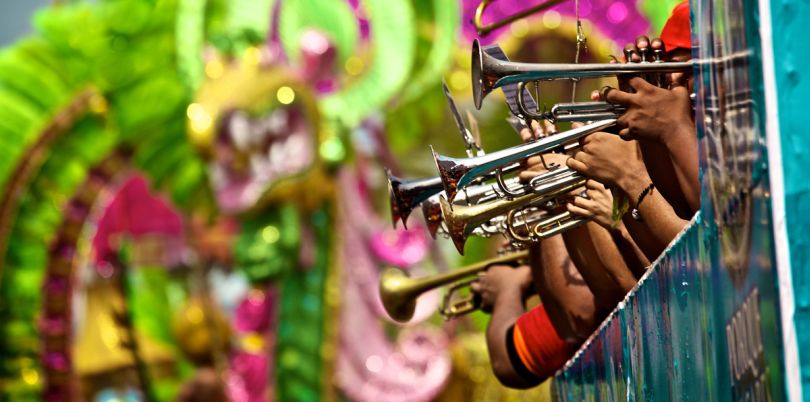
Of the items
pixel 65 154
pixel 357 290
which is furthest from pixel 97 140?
pixel 357 290

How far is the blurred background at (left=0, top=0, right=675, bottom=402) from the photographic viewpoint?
858 centimetres

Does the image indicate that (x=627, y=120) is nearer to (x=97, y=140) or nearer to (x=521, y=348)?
(x=521, y=348)

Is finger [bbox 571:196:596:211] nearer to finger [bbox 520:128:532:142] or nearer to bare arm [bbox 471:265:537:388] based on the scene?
finger [bbox 520:128:532:142]

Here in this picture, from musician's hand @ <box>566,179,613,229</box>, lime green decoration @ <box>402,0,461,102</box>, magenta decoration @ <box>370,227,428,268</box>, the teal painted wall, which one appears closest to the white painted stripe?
the teal painted wall

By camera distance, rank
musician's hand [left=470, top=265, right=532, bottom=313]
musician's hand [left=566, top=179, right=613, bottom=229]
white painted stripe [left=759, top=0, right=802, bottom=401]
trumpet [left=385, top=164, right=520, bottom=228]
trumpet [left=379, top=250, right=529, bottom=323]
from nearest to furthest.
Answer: white painted stripe [left=759, top=0, right=802, bottom=401], musician's hand [left=566, top=179, right=613, bottom=229], trumpet [left=385, top=164, right=520, bottom=228], musician's hand [left=470, top=265, right=532, bottom=313], trumpet [left=379, top=250, right=529, bottom=323]

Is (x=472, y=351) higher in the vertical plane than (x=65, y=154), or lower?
lower

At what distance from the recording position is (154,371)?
34.2 feet

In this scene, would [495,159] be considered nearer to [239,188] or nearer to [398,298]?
[398,298]

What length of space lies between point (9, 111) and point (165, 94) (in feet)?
3.51

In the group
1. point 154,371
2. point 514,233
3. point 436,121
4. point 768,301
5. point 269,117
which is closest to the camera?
point 768,301

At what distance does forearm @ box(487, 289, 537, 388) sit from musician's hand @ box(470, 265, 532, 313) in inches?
0.4

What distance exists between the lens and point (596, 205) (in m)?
2.60

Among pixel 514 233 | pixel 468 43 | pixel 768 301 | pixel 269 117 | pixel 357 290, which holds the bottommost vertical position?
pixel 768 301

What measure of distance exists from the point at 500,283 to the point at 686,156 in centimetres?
149
